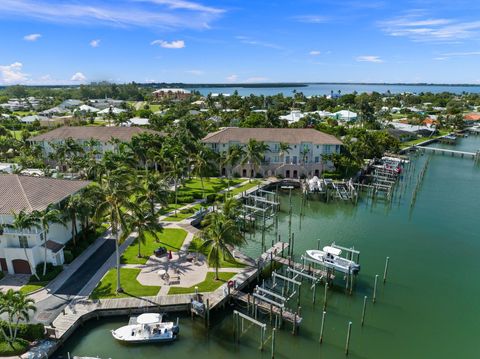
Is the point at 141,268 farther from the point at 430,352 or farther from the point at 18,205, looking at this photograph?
→ the point at 430,352

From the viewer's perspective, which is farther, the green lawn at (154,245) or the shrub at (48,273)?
the green lawn at (154,245)

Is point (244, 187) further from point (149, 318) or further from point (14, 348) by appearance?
point (14, 348)

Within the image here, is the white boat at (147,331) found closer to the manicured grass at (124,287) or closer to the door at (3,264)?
the manicured grass at (124,287)

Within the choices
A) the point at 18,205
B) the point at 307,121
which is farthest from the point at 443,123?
the point at 18,205

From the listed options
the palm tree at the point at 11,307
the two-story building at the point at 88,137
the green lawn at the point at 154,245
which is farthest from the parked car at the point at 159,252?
the two-story building at the point at 88,137

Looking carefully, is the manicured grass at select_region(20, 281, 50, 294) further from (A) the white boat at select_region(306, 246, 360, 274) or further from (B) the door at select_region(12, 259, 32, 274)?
(A) the white boat at select_region(306, 246, 360, 274)
